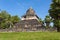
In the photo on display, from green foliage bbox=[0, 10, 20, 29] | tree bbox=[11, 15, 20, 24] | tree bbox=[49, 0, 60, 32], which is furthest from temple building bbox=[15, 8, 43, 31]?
tree bbox=[49, 0, 60, 32]

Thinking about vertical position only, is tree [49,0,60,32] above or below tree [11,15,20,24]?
below

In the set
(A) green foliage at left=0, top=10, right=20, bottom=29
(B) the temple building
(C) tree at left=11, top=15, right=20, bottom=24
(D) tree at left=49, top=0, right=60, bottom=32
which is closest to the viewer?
(D) tree at left=49, top=0, right=60, bottom=32

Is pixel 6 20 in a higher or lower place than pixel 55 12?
higher

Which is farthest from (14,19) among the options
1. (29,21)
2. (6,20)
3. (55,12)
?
(55,12)

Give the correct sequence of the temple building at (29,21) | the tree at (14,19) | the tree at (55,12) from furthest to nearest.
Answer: the tree at (14,19) → the temple building at (29,21) → the tree at (55,12)

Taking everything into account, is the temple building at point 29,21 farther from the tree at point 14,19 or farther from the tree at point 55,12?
the tree at point 55,12

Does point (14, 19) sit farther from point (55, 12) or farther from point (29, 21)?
point (55, 12)

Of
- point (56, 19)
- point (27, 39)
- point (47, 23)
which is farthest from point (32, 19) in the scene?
point (27, 39)

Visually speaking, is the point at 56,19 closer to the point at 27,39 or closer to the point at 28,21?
the point at 27,39

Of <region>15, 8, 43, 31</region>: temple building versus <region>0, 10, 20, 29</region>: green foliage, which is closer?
<region>15, 8, 43, 31</region>: temple building

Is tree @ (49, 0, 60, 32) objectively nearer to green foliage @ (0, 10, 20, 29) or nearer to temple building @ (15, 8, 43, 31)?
temple building @ (15, 8, 43, 31)

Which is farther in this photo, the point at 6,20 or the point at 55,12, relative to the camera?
the point at 6,20

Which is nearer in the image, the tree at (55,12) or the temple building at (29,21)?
the tree at (55,12)

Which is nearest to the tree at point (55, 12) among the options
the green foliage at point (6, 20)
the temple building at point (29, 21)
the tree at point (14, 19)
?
the temple building at point (29, 21)
